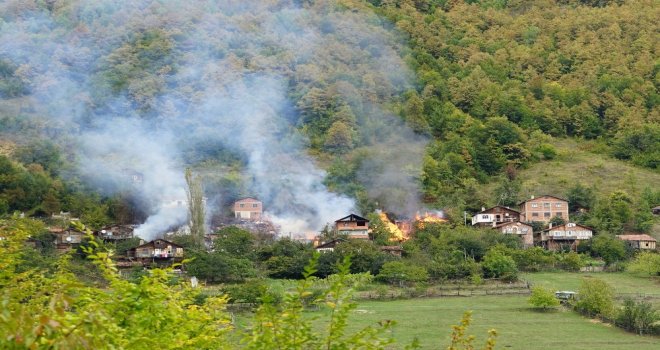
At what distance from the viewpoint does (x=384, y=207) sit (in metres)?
57.6

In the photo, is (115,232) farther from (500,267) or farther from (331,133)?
(331,133)

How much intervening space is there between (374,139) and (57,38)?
4322cm

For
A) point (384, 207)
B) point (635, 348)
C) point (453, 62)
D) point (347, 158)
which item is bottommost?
point (635, 348)

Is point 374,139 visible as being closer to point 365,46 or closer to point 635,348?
point 365,46

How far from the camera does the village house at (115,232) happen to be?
48.6 m

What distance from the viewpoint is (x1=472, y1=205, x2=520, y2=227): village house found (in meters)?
53.8

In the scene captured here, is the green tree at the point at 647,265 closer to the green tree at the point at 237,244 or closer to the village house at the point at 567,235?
the village house at the point at 567,235

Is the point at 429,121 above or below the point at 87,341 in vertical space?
above

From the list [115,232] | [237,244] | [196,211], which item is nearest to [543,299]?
[237,244]

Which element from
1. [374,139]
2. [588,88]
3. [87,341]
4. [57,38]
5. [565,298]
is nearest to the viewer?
[87,341]

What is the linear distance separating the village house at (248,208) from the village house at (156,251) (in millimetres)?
11972

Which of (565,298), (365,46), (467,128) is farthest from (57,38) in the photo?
(565,298)

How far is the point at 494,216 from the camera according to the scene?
5397cm

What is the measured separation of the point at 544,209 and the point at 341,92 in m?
30.9
